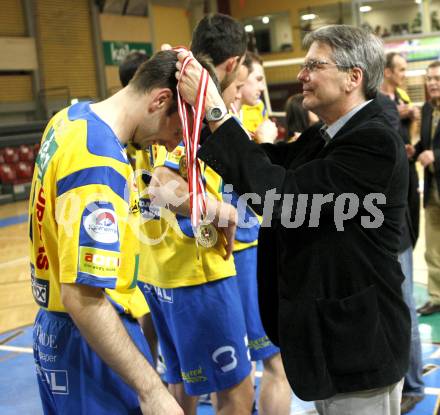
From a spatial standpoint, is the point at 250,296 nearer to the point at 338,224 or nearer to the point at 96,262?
the point at 338,224

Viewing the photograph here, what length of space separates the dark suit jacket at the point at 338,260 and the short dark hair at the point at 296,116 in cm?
228

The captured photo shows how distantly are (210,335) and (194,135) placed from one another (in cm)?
117

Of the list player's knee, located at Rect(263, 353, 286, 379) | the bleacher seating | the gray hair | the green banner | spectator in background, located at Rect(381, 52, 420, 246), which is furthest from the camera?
the green banner

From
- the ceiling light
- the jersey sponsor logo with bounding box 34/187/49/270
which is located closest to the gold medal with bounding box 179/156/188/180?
the jersey sponsor logo with bounding box 34/187/49/270

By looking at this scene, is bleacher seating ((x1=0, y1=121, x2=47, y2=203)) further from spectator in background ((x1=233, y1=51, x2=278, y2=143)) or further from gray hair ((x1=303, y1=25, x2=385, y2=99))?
gray hair ((x1=303, y1=25, x2=385, y2=99))

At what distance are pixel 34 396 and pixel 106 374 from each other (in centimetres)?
261

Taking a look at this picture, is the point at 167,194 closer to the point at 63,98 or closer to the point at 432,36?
the point at 432,36

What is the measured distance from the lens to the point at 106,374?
212 centimetres

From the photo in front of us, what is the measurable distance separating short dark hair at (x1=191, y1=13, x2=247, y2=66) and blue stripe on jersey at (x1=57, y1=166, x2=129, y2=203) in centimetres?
127

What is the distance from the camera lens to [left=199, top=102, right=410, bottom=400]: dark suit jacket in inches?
82.0

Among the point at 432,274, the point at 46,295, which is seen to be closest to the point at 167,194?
the point at 46,295

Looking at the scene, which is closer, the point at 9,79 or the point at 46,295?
the point at 46,295

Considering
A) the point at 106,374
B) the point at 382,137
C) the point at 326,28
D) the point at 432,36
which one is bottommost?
the point at 106,374

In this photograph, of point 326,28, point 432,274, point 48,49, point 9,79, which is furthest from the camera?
point 48,49
